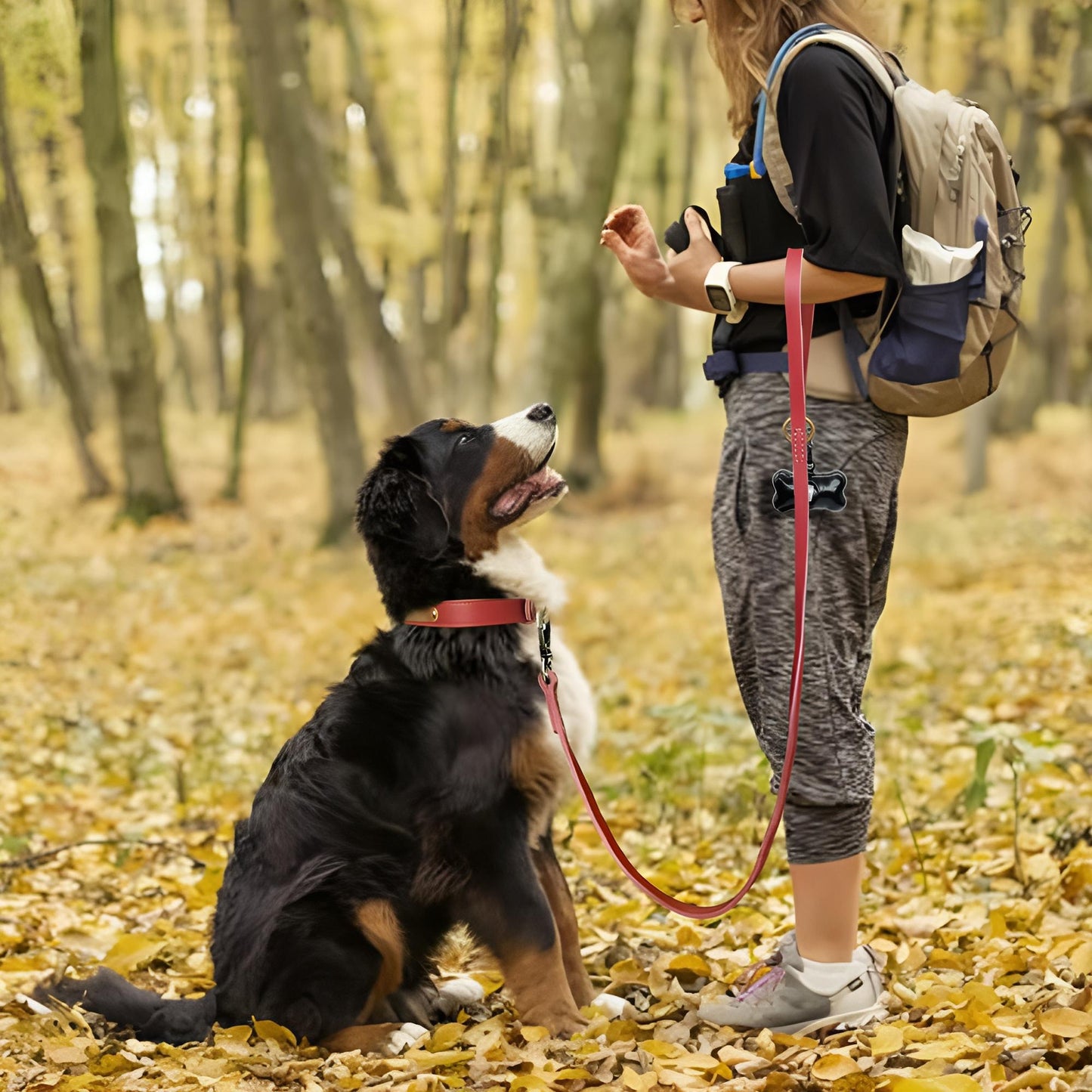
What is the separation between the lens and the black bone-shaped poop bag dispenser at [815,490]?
2.95 m

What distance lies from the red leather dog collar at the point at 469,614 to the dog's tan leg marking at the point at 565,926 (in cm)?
68

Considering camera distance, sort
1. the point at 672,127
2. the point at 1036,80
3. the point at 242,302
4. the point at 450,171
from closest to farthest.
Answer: the point at 450,171 < the point at 1036,80 < the point at 242,302 < the point at 672,127

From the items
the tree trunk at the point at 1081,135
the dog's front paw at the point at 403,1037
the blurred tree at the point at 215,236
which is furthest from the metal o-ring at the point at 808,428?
the blurred tree at the point at 215,236

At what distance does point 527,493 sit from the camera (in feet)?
12.0

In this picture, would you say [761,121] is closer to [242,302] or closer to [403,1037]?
[403,1037]

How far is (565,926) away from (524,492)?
4.22ft

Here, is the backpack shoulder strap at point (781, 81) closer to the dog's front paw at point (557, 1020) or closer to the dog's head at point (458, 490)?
the dog's head at point (458, 490)

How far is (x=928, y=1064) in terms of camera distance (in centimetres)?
282

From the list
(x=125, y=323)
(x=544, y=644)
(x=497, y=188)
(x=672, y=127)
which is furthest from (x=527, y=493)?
(x=672, y=127)

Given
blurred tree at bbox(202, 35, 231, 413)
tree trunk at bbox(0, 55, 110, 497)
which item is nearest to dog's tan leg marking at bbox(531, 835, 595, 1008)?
tree trunk at bbox(0, 55, 110, 497)

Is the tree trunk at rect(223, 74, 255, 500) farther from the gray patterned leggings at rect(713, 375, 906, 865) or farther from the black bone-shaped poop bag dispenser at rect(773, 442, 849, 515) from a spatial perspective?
the black bone-shaped poop bag dispenser at rect(773, 442, 849, 515)

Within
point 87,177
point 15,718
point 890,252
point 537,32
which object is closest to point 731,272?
point 890,252

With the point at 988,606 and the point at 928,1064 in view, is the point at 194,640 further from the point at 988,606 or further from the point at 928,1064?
the point at 928,1064

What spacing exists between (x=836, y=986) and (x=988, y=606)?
277 inches
